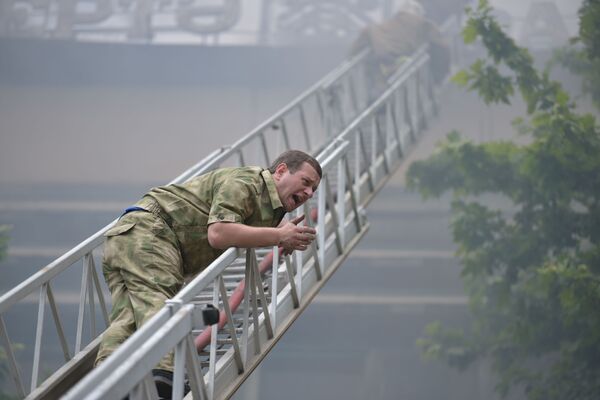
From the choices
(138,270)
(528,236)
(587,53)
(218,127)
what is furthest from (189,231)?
(218,127)

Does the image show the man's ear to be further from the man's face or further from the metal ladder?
the metal ladder

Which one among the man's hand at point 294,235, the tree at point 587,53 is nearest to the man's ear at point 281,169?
the man's hand at point 294,235

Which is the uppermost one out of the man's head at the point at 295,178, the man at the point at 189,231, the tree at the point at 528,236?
the man's head at the point at 295,178

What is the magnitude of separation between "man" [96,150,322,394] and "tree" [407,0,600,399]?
539 cm

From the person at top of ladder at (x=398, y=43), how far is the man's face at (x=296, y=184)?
6313mm

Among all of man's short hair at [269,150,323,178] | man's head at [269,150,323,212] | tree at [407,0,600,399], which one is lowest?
tree at [407,0,600,399]

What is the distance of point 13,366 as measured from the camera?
326cm

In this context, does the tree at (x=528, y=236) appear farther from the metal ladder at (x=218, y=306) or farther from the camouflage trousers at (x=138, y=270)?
the camouflage trousers at (x=138, y=270)

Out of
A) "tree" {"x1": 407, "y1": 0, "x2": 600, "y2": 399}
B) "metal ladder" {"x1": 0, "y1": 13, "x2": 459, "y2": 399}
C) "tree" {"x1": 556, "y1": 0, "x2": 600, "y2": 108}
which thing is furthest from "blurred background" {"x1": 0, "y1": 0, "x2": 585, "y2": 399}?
"metal ladder" {"x1": 0, "y1": 13, "x2": 459, "y2": 399}

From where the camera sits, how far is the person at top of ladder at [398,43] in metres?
9.23

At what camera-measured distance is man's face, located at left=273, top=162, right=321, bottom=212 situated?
2.85 m

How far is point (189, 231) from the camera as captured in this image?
285 cm

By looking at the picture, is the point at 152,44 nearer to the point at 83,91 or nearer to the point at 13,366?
the point at 83,91

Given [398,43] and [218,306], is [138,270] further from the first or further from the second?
[398,43]
